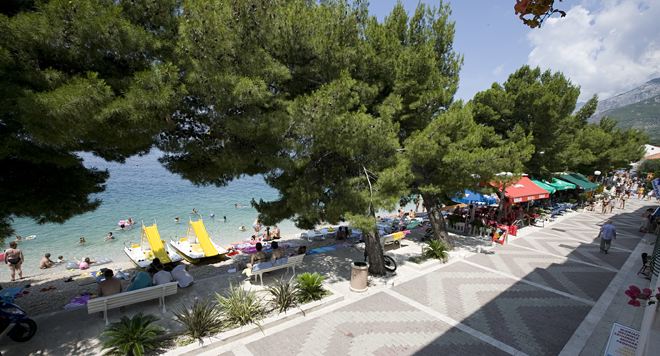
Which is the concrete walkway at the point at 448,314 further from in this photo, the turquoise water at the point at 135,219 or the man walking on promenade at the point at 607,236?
the turquoise water at the point at 135,219

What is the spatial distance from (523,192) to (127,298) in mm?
→ 17660

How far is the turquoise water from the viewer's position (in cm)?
1733

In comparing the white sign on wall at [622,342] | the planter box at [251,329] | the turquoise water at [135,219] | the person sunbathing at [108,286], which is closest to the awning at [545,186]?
the white sign on wall at [622,342]

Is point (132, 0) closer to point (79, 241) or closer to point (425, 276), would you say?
point (425, 276)

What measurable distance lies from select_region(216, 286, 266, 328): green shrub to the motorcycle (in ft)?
12.0

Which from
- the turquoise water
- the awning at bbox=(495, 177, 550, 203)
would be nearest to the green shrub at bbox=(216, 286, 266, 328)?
the turquoise water

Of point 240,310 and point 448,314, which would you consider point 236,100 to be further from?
point 448,314

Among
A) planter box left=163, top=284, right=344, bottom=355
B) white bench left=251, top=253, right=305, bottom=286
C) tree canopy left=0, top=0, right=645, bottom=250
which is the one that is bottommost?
planter box left=163, top=284, right=344, bottom=355

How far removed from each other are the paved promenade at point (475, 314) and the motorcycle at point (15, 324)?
375 cm

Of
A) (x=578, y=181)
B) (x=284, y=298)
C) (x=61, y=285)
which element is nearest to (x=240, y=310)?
(x=284, y=298)

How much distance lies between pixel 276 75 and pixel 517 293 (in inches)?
352

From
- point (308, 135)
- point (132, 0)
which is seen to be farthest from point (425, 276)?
point (132, 0)

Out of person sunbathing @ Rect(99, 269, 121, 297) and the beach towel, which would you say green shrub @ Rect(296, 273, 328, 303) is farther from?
the beach towel

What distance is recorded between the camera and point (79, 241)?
1856 cm
